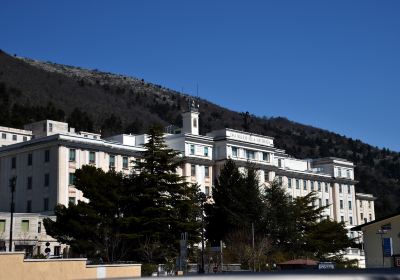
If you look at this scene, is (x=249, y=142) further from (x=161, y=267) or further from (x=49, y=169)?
(x=161, y=267)

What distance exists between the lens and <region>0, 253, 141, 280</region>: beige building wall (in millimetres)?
31953

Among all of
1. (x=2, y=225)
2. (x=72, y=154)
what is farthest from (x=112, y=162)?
(x=2, y=225)

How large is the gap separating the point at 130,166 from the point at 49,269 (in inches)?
2340

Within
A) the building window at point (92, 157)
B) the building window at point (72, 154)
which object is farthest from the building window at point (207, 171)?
the building window at point (72, 154)

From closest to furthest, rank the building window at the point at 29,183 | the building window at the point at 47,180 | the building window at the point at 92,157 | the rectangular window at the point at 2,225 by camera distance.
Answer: the rectangular window at the point at 2,225 → the building window at the point at 47,180 → the building window at the point at 29,183 → the building window at the point at 92,157

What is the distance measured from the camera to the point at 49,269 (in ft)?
111

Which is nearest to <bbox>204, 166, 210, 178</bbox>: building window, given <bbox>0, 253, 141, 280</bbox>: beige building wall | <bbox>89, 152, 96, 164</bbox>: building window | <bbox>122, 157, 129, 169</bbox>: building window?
<bbox>122, 157, 129, 169</bbox>: building window

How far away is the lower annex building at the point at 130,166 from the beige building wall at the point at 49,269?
131 ft

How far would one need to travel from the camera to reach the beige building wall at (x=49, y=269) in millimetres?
31953

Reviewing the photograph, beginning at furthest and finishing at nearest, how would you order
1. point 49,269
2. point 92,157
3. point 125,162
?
1. point 125,162
2. point 92,157
3. point 49,269

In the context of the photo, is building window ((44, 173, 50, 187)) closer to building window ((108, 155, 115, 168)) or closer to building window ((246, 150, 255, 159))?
building window ((108, 155, 115, 168))

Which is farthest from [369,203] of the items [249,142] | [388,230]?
[388,230]

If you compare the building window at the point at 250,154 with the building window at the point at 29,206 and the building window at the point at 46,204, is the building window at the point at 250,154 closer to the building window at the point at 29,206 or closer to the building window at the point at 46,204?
the building window at the point at 46,204

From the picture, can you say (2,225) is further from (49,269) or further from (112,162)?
(49,269)
